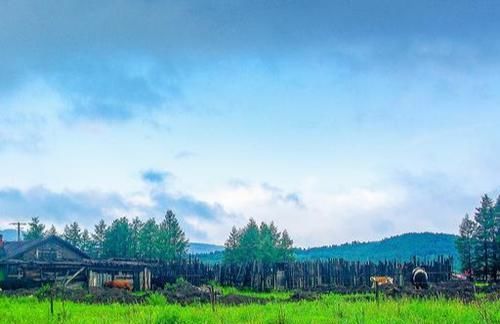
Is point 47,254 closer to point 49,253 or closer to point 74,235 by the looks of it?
point 49,253

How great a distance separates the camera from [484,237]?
5744cm

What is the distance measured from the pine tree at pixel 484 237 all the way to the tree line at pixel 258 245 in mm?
19878

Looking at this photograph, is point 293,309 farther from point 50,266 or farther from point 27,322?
point 50,266

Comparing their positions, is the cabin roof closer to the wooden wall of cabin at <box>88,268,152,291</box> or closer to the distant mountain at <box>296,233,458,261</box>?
the wooden wall of cabin at <box>88,268,152,291</box>

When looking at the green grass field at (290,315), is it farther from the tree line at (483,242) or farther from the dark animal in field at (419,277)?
the tree line at (483,242)

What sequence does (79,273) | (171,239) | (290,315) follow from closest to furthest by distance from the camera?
(290,315) → (79,273) → (171,239)

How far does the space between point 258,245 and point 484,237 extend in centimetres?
2204

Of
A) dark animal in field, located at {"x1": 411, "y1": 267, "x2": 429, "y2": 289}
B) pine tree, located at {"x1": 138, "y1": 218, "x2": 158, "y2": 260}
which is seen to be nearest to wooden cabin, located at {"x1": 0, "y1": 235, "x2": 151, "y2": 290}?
dark animal in field, located at {"x1": 411, "y1": 267, "x2": 429, "y2": 289}

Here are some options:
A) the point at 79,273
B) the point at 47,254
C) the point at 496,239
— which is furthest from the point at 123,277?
the point at 496,239

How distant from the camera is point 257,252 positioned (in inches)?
2635

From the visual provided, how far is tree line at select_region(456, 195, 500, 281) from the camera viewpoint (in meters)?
56.0

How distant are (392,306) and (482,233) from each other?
42370 millimetres

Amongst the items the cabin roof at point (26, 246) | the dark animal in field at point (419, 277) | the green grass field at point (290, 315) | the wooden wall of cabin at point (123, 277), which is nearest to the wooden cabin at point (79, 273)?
the wooden wall of cabin at point (123, 277)

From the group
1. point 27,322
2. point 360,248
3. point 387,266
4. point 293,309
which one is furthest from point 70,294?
point 360,248
